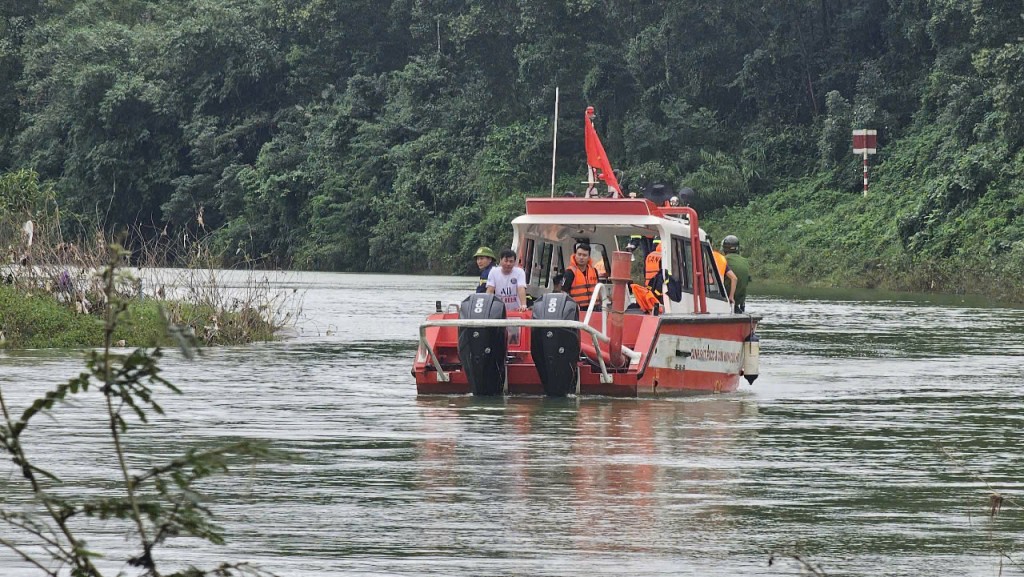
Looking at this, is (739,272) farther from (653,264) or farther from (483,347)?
(483,347)

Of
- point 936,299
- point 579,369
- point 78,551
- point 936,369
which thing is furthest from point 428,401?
point 936,299

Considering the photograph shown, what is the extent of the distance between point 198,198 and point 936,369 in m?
51.8

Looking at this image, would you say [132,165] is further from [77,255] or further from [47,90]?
[77,255]

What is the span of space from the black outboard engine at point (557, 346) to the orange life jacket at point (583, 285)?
4.13ft

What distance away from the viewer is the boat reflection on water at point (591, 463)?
393 inches

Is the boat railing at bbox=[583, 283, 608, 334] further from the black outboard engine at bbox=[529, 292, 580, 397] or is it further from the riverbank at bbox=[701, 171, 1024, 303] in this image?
the riverbank at bbox=[701, 171, 1024, 303]

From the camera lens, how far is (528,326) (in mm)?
16625

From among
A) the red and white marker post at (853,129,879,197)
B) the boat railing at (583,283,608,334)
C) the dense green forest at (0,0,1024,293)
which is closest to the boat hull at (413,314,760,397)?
the boat railing at (583,283,608,334)

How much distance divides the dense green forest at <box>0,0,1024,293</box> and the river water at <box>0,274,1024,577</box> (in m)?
25.5

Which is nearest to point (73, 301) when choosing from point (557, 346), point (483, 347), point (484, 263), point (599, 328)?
point (484, 263)

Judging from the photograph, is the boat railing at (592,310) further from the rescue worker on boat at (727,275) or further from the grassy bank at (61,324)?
the grassy bank at (61,324)

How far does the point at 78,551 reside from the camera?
5090 millimetres

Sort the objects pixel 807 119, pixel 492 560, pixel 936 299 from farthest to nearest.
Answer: pixel 807 119, pixel 936 299, pixel 492 560

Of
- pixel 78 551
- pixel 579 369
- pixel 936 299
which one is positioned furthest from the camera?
pixel 936 299
